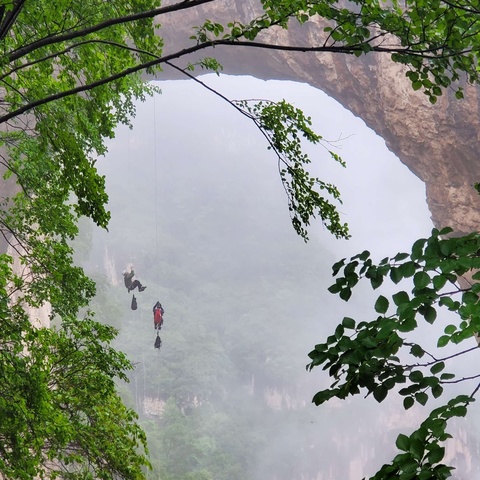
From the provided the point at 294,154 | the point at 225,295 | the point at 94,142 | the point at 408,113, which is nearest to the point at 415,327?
the point at 294,154

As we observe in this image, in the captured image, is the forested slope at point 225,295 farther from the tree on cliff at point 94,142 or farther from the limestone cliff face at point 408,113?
the tree on cliff at point 94,142

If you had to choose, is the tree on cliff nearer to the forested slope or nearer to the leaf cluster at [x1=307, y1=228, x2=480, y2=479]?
the leaf cluster at [x1=307, y1=228, x2=480, y2=479]

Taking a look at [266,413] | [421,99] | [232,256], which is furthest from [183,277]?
[421,99]

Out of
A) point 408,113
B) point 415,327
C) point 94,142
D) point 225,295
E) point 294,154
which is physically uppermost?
point 225,295

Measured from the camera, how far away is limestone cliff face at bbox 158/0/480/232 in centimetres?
1285

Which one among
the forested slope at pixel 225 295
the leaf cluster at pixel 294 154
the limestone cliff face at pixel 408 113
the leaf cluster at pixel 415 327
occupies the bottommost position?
the leaf cluster at pixel 415 327

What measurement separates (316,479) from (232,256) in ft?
69.5

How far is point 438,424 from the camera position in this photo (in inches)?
48.6

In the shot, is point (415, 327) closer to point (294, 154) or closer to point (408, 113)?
point (294, 154)

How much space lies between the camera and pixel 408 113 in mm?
13352

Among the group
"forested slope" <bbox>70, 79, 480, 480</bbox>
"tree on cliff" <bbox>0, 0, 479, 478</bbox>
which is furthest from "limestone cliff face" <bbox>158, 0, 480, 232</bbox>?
"forested slope" <bbox>70, 79, 480, 480</bbox>

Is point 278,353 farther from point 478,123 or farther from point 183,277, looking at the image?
point 478,123

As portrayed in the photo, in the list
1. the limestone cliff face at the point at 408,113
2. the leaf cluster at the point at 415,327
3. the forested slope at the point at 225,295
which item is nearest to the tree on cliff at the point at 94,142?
the leaf cluster at the point at 415,327

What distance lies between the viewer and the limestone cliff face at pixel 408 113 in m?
12.8
